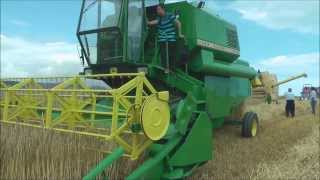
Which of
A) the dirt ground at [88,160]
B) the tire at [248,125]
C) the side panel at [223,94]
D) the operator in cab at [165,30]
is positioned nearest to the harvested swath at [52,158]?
the dirt ground at [88,160]

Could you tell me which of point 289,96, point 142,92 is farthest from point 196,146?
point 289,96

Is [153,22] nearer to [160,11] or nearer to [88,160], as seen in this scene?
[160,11]

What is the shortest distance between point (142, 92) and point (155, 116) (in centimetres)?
29

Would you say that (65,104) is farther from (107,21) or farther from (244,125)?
(244,125)

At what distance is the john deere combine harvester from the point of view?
172 inches

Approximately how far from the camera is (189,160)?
4961 millimetres

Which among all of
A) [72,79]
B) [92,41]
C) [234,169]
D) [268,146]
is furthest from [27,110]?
[268,146]

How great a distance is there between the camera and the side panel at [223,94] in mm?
6374

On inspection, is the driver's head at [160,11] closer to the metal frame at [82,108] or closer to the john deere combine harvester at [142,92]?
the john deere combine harvester at [142,92]

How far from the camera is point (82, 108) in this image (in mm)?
5324

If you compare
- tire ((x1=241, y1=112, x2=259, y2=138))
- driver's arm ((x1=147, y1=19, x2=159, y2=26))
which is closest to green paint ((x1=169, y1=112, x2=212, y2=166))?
driver's arm ((x1=147, y1=19, x2=159, y2=26))

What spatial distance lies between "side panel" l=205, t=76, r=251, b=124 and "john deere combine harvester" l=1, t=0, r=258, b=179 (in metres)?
0.02

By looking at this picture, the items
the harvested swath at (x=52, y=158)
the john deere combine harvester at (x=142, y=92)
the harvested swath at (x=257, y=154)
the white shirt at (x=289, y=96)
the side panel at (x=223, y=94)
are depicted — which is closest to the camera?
the john deere combine harvester at (x=142, y=92)

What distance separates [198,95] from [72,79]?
1.67 metres
